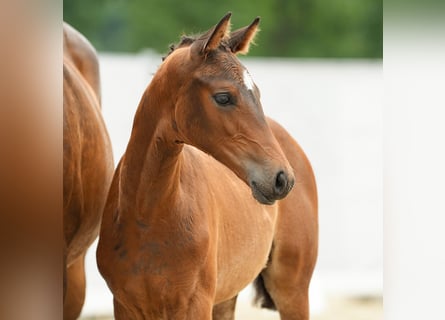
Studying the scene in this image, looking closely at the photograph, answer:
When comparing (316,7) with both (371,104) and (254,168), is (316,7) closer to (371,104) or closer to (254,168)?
(371,104)

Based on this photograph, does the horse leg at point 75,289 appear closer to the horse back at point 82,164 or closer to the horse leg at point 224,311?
the horse back at point 82,164

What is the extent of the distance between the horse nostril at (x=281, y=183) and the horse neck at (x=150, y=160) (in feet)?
1.24

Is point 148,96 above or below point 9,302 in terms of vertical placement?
above

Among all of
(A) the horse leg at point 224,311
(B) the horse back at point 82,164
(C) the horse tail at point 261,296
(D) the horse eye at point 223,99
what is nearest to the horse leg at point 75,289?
(B) the horse back at point 82,164

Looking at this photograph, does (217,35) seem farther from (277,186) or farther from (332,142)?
(332,142)

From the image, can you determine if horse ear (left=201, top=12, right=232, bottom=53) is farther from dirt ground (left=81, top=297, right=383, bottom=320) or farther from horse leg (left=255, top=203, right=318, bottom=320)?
dirt ground (left=81, top=297, right=383, bottom=320)

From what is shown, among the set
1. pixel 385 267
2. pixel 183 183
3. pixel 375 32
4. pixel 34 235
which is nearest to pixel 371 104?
pixel 375 32

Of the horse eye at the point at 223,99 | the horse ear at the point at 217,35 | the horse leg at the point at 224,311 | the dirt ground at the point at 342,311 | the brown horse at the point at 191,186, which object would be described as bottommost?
the dirt ground at the point at 342,311

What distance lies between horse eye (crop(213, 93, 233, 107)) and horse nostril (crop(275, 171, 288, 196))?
0.76 ft

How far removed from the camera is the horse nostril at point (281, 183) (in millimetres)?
1722

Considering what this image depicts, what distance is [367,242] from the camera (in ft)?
19.1

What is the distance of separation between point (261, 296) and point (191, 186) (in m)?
0.95

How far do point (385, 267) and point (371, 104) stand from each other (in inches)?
198

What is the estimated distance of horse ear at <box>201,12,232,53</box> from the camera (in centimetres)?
174
